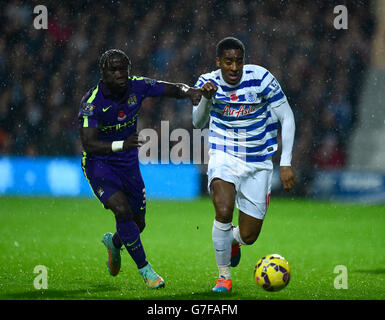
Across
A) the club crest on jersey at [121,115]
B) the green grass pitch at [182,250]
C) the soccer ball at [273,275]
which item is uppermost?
the club crest on jersey at [121,115]

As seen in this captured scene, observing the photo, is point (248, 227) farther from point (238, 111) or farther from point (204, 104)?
point (204, 104)

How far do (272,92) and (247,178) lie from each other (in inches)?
27.8

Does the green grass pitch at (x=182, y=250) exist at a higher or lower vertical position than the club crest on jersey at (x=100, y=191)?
lower

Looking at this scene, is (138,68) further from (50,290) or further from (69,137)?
(50,290)

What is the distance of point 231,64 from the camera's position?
5312mm

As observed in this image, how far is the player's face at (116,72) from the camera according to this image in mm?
5223

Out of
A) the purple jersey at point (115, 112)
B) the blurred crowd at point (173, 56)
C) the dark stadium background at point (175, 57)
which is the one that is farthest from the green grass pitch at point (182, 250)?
the blurred crowd at point (173, 56)

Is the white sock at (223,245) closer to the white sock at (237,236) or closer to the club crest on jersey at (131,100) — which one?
the white sock at (237,236)

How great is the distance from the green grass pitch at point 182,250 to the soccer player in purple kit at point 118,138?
50cm

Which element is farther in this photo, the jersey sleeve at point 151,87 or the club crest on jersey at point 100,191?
the jersey sleeve at point 151,87

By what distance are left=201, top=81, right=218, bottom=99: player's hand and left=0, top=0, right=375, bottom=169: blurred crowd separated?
8.41 metres

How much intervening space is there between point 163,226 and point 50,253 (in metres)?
2.62

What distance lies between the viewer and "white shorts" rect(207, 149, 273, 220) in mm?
5484

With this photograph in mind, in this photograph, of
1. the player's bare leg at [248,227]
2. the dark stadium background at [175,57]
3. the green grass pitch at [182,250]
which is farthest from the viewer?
the dark stadium background at [175,57]
